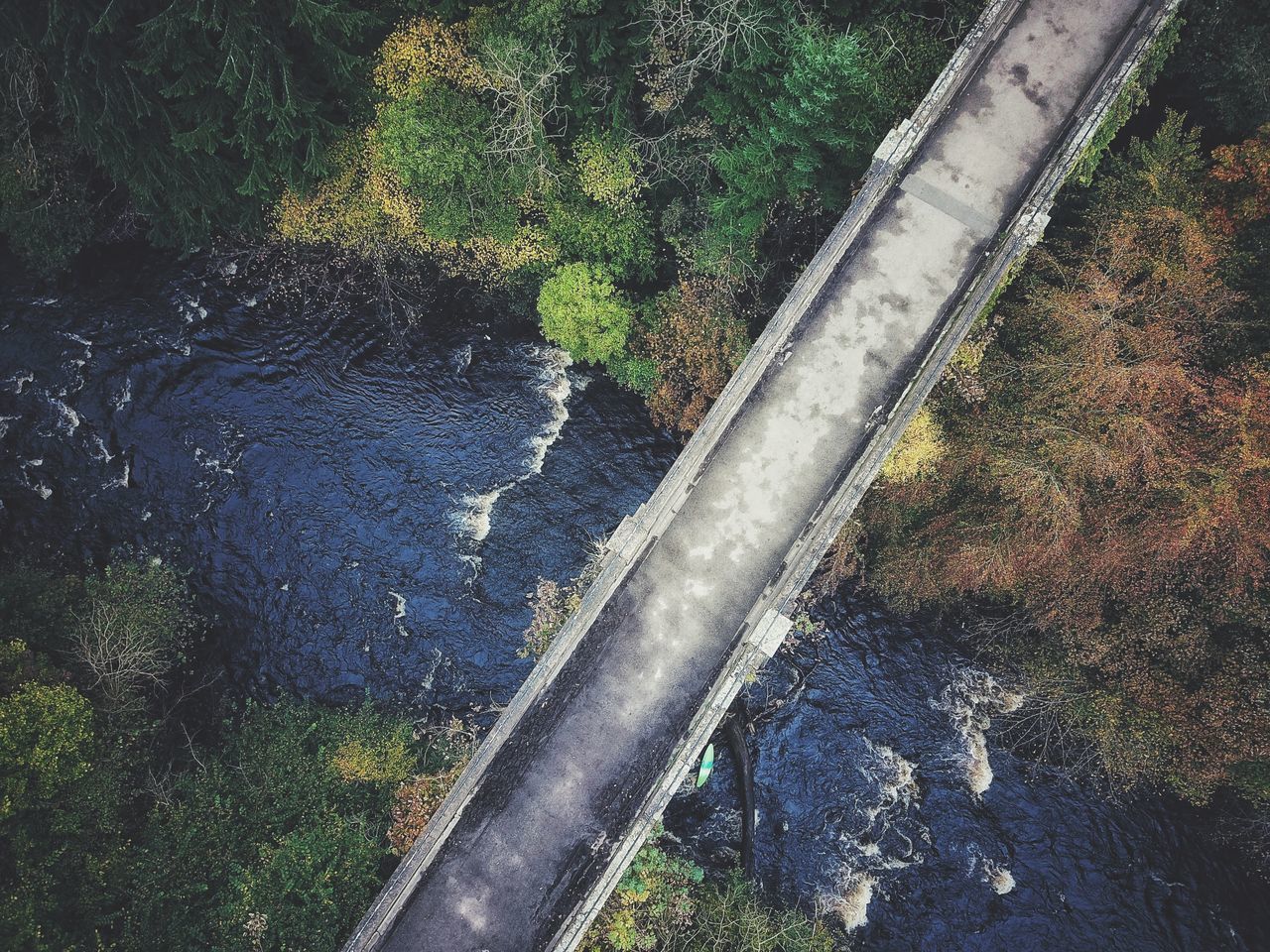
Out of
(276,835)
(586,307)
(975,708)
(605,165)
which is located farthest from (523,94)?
(975,708)

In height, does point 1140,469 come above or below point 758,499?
above

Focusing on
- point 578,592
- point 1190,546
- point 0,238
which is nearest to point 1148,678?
point 1190,546

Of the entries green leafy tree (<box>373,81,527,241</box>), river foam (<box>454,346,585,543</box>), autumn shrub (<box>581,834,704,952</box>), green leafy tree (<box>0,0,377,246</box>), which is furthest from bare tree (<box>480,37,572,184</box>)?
autumn shrub (<box>581,834,704,952</box>)

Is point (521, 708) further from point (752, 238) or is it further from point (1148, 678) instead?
point (1148, 678)

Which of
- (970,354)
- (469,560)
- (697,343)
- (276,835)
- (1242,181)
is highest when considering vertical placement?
(1242,181)

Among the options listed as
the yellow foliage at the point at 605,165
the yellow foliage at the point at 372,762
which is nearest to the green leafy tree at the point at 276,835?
the yellow foliage at the point at 372,762

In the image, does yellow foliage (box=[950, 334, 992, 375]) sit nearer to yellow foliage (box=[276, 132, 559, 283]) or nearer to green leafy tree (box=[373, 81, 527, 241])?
yellow foliage (box=[276, 132, 559, 283])

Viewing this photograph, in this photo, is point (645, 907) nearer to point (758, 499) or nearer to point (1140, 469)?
point (758, 499)
